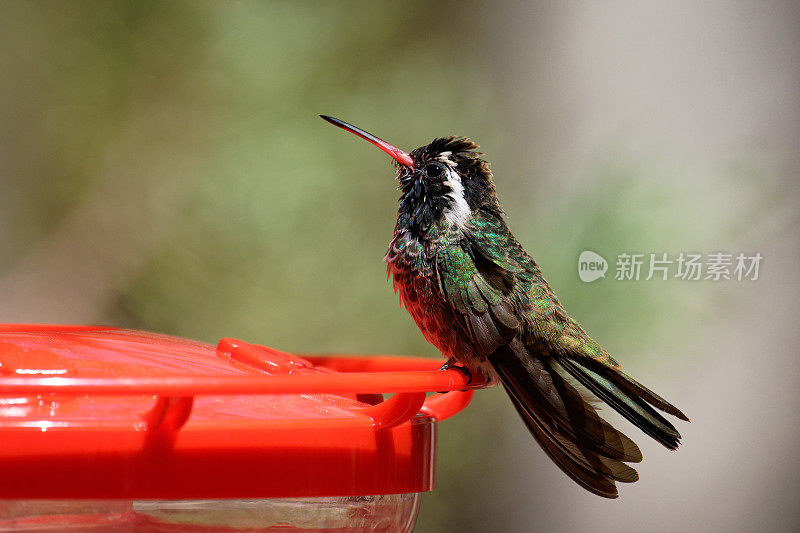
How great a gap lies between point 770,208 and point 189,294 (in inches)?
71.4

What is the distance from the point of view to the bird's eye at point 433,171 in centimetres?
152

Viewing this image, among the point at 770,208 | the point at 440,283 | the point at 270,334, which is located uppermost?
the point at 770,208

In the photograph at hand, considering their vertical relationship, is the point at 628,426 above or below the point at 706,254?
below

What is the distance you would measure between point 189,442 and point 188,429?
0.01m

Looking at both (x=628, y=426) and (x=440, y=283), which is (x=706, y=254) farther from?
(x=440, y=283)

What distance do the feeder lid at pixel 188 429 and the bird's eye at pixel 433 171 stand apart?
67cm

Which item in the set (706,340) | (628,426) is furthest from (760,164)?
(628,426)

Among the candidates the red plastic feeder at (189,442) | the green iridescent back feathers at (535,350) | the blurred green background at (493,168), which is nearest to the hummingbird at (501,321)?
the green iridescent back feathers at (535,350)

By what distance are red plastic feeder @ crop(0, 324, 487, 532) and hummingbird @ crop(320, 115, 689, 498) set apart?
0.23 m

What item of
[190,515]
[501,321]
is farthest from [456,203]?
[190,515]

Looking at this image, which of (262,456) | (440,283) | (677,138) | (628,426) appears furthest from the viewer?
(677,138)

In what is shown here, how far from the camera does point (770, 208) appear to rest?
2416 millimetres

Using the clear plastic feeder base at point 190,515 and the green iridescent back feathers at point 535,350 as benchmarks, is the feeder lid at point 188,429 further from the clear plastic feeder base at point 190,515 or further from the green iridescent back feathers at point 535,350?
the green iridescent back feathers at point 535,350

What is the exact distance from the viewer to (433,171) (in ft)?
4.99
